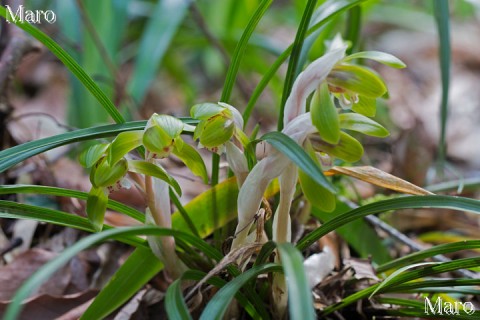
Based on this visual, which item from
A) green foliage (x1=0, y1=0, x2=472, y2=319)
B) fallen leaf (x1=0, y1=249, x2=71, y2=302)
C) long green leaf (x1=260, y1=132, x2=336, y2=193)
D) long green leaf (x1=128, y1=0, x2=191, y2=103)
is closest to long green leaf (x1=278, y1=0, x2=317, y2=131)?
green foliage (x1=0, y1=0, x2=472, y2=319)

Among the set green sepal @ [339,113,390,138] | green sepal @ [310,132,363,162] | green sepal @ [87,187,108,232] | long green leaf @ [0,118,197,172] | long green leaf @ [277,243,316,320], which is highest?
long green leaf @ [0,118,197,172]

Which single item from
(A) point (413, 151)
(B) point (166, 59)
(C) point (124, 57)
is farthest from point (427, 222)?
(C) point (124, 57)

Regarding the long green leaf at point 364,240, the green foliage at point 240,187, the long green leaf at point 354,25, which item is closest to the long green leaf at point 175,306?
the green foliage at point 240,187

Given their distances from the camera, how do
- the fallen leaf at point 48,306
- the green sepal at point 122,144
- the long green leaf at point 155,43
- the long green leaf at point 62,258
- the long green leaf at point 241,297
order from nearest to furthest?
the long green leaf at point 62,258 < the green sepal at point 122,144 < the long green leaf at point 241,297 < the fallen leaf at point 48,306 < the long green leaf at point 155,43

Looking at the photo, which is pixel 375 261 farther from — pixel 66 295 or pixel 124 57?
pixel 124 57

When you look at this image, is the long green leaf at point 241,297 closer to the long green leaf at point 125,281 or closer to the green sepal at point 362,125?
the long green leaf at point 125,281

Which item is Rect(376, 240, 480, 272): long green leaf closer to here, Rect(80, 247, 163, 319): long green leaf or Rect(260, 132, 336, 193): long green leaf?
Rect(260, 132, 336, 193): long green leaf

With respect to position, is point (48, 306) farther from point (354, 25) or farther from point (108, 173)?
point (354, 25)

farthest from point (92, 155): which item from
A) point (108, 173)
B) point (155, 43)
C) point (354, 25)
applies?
point (155, 43)
